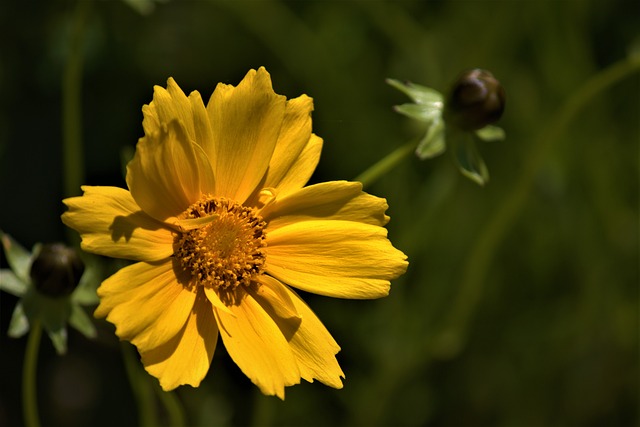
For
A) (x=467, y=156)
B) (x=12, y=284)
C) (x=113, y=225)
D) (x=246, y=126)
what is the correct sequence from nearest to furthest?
(x=113, y=225) < (x=246, y=126) < (x=12, y=284) < (x=467, y=156)

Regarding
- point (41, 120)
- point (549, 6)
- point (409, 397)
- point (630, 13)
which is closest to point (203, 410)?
point (409, 397)

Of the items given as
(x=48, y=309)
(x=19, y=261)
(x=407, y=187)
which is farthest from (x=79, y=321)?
(x=407, y=187)

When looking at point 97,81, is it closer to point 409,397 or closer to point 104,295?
point 409,397

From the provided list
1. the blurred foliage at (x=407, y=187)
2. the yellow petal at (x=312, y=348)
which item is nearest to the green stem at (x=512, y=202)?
the blurred foliage at (x=407, y=187)

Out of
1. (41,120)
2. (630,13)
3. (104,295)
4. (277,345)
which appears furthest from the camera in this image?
(630,13)

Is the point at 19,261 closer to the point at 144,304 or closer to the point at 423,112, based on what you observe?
the point at 144,304

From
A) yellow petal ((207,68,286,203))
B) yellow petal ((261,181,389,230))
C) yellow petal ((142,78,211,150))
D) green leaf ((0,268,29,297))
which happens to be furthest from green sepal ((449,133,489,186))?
green leaf ((0,268,29,297))
